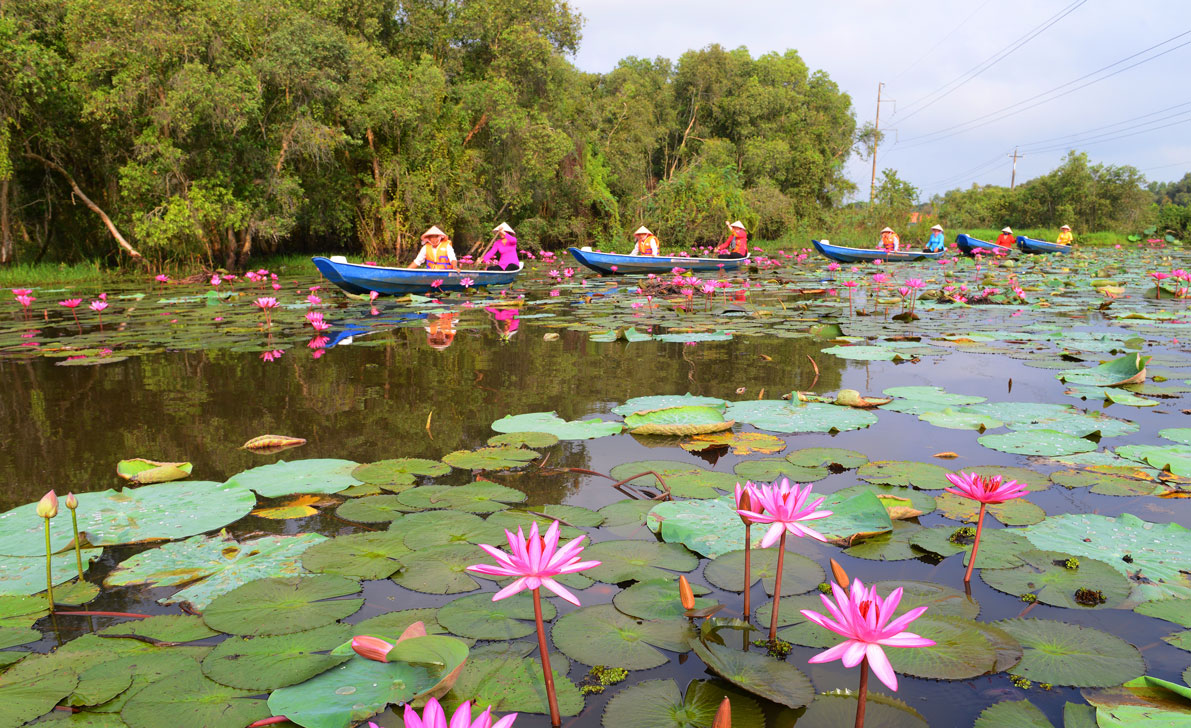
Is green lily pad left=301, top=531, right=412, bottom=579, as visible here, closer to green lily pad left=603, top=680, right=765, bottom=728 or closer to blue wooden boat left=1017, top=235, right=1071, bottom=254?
green lily pad left=603, top=680, right=765, bottom=728

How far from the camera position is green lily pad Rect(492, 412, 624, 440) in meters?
2.43

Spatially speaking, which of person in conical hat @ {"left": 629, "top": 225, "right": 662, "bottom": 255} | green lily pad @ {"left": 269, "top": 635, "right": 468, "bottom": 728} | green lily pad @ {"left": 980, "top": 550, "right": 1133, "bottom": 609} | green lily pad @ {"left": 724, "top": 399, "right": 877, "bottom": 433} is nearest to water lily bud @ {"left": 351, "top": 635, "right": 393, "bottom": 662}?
green lily pad @ {"left": 269, "top": 635, "right": 468, "bottom": 728}

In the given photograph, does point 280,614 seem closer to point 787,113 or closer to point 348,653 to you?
point 348,653

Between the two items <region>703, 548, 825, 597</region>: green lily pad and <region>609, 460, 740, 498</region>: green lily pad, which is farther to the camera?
<region>609, 460, 740, 498</region>: green lily pad

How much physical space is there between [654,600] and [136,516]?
54.5 inches

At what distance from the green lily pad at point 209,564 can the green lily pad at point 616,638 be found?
2.18 ft

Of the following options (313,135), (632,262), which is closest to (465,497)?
(632,262)

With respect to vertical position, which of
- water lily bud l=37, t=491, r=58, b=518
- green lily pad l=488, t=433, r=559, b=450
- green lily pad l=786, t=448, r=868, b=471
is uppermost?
water lily bud l=37, t=491, r=58, b=518

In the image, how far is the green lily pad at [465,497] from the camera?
178 centimetres

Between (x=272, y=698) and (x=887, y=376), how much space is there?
126 inches

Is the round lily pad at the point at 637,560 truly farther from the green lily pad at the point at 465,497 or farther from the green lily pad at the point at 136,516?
the green lily pad at the point at 136,516

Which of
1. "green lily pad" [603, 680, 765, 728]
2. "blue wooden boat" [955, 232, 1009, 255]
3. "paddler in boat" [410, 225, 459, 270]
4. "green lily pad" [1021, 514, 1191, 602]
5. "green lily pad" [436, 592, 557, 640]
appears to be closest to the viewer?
"green lily pad" [603, 680, 765, 728]

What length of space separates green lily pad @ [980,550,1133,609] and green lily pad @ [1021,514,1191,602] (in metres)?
0.03

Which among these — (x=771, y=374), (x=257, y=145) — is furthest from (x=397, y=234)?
(x=771, y=374)
